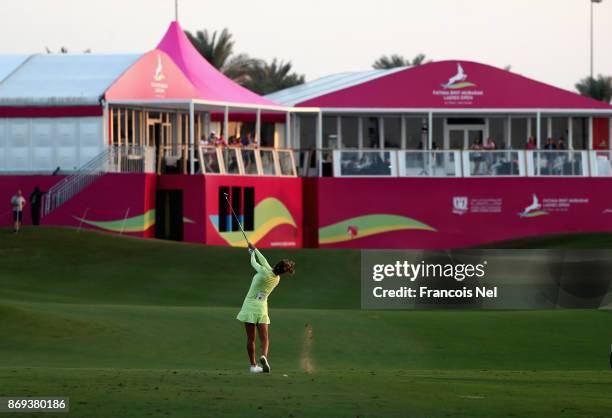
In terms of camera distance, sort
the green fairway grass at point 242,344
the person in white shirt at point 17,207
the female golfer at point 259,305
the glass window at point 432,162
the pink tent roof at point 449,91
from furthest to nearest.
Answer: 1. the pink tent roof at point 449,91
2. the glass window at point 432,162
3. the person in white shirt at point 17,207
4. the female golfer at point 259,305
5. the green fairway grass at point 242,344

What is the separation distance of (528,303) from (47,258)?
1449cm

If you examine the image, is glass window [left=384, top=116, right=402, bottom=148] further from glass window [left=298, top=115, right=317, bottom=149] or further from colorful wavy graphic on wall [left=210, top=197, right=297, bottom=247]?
colorful wavy graphic on wall [left=210, top=197, right=297, bottom=247]

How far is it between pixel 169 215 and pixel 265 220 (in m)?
4.40

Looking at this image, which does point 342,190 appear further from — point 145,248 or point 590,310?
point 590,310

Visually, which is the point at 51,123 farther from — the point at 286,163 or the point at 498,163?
the point at 498,163

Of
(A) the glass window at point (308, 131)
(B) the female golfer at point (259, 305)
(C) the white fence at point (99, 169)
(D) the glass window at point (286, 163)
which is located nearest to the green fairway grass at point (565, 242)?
(D) the glass window at point (286, 163)

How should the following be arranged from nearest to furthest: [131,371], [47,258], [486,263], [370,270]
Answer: [131,371], [486,263], [370,270], [47,258]

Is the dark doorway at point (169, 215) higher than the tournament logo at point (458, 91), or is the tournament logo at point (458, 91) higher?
the tournament logo at point (458, 91)

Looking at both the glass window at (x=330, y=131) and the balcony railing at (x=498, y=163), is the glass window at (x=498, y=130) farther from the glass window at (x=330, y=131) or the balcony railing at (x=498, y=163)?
the balcony railing at (x=498, y=163)

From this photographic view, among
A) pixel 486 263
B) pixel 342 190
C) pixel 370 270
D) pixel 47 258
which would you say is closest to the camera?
pixel 486 263

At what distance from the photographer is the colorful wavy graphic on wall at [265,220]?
4917 cm

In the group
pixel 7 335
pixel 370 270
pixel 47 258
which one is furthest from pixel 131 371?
pixel 47 258

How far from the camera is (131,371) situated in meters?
19.2

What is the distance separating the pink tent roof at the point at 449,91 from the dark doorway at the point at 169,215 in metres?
11.3
